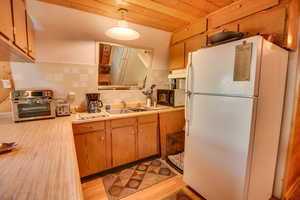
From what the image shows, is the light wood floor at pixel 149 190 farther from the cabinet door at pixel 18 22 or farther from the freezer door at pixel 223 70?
the cabinet door at pixel 18 22

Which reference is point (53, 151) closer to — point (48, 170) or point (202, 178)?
point (48, 170)

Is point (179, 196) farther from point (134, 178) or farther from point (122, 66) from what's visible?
point (122, 66)

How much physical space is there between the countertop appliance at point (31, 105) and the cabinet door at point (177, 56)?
2118 mm

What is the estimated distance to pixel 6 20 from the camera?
36.9 inches

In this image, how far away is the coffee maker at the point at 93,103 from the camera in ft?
7.00

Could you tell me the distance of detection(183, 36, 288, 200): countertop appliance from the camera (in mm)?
1105

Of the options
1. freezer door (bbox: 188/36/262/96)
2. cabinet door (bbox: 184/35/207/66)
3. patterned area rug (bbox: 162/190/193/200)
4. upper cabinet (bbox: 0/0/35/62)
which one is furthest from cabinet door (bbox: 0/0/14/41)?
cabinet door (bbox: 184/35/207/66)

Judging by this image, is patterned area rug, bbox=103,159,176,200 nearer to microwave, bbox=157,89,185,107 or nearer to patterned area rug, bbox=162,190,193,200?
patterned area rug, bbox=162,190,193,200

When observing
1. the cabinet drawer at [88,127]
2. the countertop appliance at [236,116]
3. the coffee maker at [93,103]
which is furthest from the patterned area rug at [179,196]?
the coffee maker at [93,103]

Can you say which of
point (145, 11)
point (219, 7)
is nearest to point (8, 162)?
point (145, 11)

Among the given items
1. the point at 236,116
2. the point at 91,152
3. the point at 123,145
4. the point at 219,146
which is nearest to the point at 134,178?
the point at 123,145

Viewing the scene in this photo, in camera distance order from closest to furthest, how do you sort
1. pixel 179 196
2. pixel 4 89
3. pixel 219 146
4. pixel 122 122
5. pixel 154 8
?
pixel 219 146, pixel 179 196, pixel 4 89, pixel 154 8, pixel 122 122

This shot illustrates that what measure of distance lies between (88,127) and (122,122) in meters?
0.46

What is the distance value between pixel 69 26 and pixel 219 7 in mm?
2104
